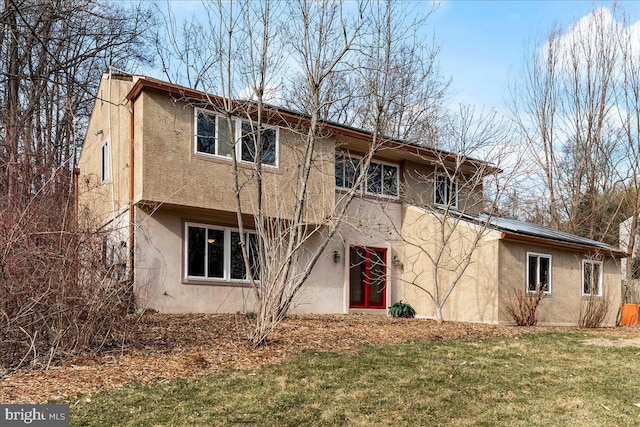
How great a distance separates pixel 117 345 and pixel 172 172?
517cm

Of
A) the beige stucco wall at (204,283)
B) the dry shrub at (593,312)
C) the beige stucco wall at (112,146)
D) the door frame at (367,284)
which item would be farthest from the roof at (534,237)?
the beige stucco wall at (112,146)

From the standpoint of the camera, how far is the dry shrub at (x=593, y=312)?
1513cm

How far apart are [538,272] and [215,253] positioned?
8.94m

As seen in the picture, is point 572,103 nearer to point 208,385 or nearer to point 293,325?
point 293,325

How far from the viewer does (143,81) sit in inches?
450

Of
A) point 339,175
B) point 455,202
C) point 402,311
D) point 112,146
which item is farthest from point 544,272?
point 112,146

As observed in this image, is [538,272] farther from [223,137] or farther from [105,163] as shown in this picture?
[105,163]

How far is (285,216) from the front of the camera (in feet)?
34.6

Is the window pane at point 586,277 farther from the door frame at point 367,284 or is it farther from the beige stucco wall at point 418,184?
the door frame at point 367,284

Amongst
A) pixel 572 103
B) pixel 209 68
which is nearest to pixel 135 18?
pixel 209 68

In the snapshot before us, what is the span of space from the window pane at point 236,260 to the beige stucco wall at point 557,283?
677 cm

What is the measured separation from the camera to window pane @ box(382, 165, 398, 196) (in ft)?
54.1

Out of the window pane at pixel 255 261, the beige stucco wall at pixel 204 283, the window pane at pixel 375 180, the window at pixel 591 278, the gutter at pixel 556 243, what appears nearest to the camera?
the window pane at pixel 255 261

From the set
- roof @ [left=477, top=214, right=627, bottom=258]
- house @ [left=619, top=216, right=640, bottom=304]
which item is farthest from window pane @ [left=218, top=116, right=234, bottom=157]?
house @ [left=619, top=216, right=640, bottom=304]
